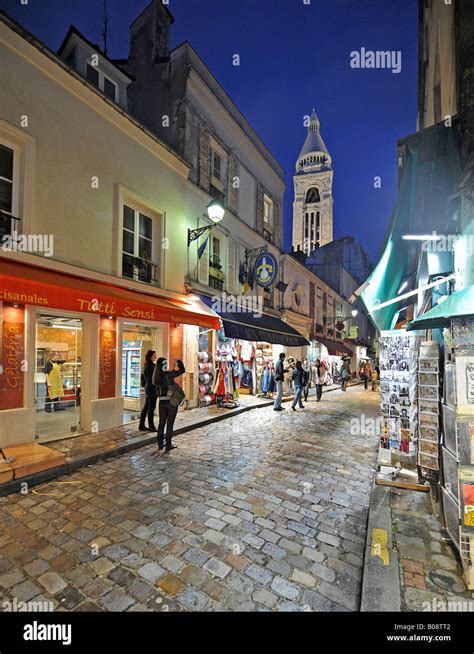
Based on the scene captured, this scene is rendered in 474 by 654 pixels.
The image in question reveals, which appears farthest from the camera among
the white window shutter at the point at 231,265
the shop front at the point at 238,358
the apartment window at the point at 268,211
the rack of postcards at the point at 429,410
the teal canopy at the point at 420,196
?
the apartment window at the point at 268,211

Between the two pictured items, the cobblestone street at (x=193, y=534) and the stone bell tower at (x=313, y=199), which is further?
the stone bell tower at (x=313, y=199)

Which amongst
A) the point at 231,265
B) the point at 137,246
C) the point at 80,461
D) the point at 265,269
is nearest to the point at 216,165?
the point at 231,265

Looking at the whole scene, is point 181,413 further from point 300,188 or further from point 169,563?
point 300,188

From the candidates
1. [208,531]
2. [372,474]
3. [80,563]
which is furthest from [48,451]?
[372,474]

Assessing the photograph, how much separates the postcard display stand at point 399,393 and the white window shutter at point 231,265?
26.5 ft

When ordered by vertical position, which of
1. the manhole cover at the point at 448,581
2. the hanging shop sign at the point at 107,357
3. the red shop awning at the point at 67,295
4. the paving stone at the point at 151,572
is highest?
the red shop awning at the point at 67,295

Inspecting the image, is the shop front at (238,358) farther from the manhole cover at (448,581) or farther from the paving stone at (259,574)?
the manhole cover at (448,581)

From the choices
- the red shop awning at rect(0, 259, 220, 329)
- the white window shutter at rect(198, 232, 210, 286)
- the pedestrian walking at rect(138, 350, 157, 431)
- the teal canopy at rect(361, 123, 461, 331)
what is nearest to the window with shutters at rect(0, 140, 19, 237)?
the red shop awning at rect(0, 259, 220, 329)

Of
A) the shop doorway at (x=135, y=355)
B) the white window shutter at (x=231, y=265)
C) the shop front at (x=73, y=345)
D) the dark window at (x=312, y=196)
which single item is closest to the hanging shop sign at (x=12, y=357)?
the shop front at (x=73, y=345)

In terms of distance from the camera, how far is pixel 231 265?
12.9 metres

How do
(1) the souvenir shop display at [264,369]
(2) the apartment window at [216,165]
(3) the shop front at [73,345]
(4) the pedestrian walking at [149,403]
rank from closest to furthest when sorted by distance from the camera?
(3) the shop front at [73,345] → (4) the pedestrian walking at [149,403] → (2) the apartment window at [216,165] → (1) the souvenir shop display at [264,369]

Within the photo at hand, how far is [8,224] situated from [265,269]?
9765 mm

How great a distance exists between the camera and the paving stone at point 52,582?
2557 mm

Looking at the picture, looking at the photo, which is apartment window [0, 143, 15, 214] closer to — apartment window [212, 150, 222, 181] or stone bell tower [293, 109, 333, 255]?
apartment window [212, 150, 222, 181]
